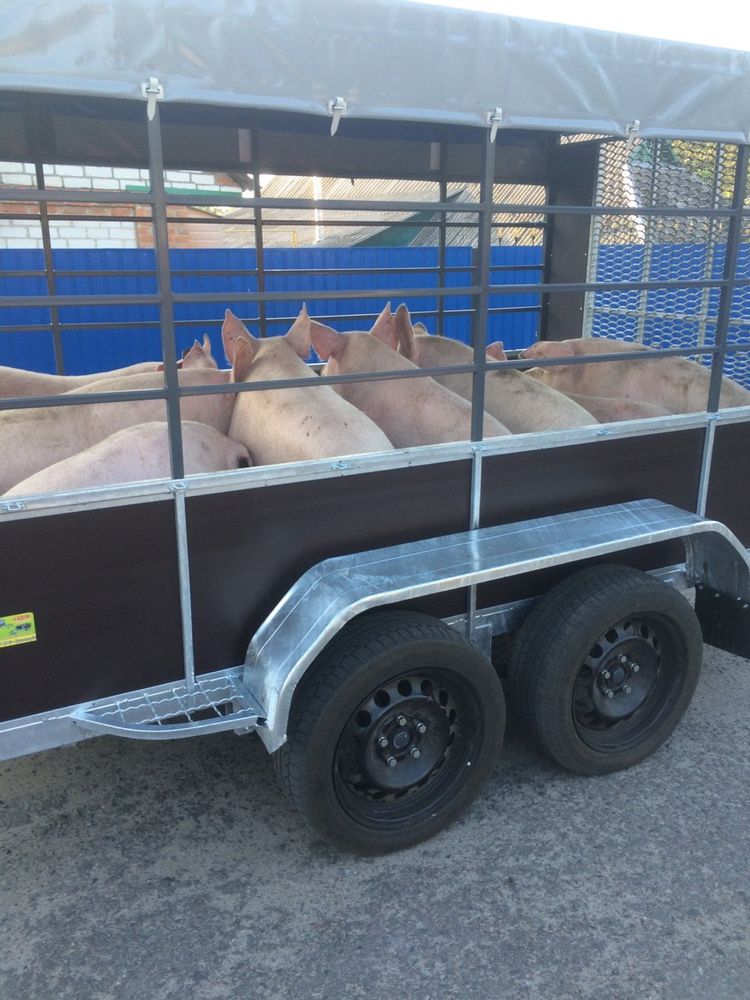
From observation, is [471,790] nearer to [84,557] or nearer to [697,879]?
[697,879]

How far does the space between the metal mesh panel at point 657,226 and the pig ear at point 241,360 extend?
6.87ft

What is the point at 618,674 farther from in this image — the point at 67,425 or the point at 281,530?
the point at 67,425

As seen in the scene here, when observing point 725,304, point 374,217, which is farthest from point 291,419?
A: point 374,217

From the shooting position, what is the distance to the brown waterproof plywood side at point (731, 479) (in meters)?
3.59

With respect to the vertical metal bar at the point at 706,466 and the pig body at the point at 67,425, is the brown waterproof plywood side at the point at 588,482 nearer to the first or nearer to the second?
the vertical metal bar at the point at 706,466

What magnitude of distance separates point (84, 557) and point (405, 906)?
1532mm

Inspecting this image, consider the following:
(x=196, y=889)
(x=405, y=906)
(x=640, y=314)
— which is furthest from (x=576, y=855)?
(x=640, y=314)

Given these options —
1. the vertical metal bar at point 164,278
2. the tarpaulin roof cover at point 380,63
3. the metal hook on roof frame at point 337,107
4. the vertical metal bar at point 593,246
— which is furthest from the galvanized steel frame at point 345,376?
the vertical metal bar at point 593,246

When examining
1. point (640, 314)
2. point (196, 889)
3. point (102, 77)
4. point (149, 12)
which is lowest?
point (196, 889)

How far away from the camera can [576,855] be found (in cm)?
294

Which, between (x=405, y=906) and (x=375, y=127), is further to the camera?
(x=375, y=127)

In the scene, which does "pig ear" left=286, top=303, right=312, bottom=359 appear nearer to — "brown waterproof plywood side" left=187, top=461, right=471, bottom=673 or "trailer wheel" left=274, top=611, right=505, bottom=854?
"brown waterproof plywood side" left=187, top=461, right=471, bottom=673

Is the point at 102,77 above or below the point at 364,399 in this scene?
above

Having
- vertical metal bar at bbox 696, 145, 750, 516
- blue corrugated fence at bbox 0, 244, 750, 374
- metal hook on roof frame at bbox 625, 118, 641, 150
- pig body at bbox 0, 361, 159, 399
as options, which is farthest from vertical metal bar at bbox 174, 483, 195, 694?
blue corrugated fence at bbox 0, 244, 750, 374
